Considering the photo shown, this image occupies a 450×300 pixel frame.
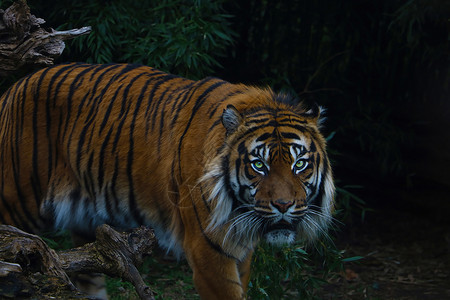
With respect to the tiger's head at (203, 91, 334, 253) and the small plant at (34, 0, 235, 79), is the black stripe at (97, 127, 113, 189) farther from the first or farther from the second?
the small plant at (34, 0, 235, 79)

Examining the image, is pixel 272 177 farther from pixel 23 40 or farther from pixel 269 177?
pixel 23 40

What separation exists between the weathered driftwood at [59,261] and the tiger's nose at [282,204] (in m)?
0.57

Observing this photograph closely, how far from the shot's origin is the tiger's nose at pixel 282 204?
2.76 meters

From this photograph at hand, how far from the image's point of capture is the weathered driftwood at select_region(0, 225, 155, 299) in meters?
2.03

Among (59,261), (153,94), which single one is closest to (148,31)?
(153,94)

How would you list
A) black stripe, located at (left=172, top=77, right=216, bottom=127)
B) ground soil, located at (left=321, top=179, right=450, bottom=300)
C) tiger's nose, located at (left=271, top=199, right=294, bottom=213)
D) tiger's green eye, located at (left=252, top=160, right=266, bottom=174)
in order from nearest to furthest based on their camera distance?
tiger's nose, located at (left=271, top=199, right=294, bottom=213) → tiger's green eye, located at (left=252, top=160, right=266, bottom=174) → black stripe, located at (left=172, top=77, right=216, bottom=127) → ground soil, located at (left=321, top=179, right=450, bottom=300)

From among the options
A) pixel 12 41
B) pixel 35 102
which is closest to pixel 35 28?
pixel 12 41

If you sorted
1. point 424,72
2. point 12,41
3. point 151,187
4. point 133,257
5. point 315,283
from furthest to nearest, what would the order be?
point 424,72
point 315,283
point 151,187
point 12,41
point 133,257

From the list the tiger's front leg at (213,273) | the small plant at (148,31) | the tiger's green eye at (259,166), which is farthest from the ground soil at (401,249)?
the tiger's green eye at (259,166)

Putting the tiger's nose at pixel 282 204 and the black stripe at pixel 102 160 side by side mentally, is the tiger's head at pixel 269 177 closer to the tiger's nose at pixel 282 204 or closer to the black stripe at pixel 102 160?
the tiger's nose at pixel 282 204

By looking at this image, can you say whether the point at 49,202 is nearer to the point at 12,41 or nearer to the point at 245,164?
the point at 12,41

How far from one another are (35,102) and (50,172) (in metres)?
0.40

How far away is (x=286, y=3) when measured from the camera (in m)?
5.48

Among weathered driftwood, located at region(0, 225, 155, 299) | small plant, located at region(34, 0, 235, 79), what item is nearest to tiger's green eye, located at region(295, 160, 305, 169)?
weathered driftwood, located at region(0, 225, 155, 299)
